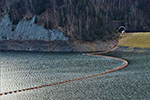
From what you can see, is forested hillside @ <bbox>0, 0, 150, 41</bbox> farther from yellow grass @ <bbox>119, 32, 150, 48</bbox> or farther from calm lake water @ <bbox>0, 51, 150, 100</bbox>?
calm lake water @ <bbox>0, 51, 150, 100</bbox>

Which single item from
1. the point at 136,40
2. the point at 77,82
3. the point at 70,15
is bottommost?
the point at 77,82

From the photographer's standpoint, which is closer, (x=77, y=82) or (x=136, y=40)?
(x=77, y=82)

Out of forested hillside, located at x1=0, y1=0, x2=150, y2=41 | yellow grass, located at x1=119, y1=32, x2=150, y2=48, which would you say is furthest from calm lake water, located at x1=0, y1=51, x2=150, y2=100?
forested hillside, located at x1=0, y1=0, x2=150, y2=41

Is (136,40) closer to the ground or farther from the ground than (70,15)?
closer to the ground

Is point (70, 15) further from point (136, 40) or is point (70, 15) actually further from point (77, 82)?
point (77, 82)

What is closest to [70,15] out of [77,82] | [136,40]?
[136,40]

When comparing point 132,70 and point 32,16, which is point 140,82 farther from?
point 32,16

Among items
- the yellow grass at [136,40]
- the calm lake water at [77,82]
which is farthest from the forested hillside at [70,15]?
the calm lake water at [77,82]

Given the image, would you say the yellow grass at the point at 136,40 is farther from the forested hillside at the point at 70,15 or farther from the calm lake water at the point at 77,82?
the calm lake water at the point at 77,82
